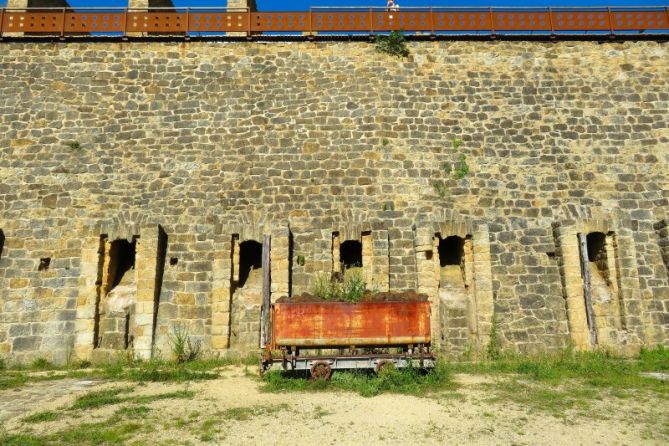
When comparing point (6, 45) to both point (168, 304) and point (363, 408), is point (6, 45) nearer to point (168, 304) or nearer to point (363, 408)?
point (168, 304)

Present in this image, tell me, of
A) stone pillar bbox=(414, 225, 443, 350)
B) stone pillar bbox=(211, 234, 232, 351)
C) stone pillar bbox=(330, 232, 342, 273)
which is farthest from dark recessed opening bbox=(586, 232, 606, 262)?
stone pillar bbox=(211, 234, 232, 351)

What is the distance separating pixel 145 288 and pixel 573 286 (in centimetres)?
953

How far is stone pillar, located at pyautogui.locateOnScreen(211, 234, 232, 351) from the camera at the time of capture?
10.1m

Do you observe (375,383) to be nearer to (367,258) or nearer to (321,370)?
(321,370)

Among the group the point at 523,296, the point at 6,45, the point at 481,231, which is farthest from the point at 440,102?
the point at 6,45

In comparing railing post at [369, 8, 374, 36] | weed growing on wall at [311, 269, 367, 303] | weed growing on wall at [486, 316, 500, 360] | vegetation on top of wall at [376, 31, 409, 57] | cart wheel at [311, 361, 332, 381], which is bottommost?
cart wheel at [311, 361, 332, 381]

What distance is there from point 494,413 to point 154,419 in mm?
4463

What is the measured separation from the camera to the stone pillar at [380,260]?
10.4 meters

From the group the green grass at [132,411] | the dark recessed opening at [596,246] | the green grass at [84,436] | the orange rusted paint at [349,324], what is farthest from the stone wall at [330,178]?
the green grass at [84,436]

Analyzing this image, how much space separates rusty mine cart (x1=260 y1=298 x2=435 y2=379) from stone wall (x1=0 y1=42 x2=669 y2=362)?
7.26ft

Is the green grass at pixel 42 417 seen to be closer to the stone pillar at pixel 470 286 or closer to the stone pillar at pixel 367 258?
the stone pillar at pixel 367 258

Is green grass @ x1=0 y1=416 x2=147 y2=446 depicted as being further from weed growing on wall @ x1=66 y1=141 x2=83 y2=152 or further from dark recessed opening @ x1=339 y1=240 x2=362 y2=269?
weed growing on wall @ x1=66 y1=141 x2=83 y2=152

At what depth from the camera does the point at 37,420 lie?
6.02 m

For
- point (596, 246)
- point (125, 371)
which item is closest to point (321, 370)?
point (125, 371)
